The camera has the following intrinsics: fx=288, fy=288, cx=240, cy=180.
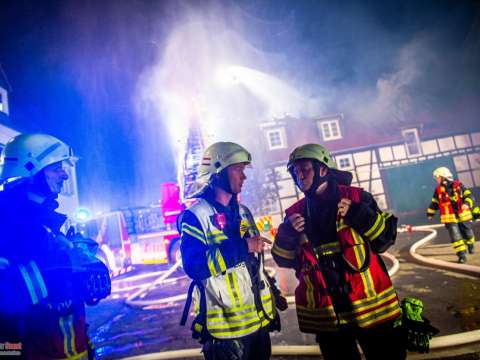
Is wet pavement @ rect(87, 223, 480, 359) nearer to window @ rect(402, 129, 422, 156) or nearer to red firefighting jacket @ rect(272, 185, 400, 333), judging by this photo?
red firefighting jacket @ rect(272, 185, 400, 333)

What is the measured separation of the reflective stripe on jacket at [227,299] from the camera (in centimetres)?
207

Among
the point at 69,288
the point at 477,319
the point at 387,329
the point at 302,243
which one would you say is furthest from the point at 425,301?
the point at 69,288

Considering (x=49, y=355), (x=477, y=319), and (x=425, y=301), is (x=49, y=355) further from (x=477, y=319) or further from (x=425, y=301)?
(x=425, y=301)

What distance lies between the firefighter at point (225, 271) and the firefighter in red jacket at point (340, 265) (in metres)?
0.34

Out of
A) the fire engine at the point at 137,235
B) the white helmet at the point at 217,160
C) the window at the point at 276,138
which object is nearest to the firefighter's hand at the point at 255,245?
the white helmet at the point at 217,160

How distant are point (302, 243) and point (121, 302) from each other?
719cm

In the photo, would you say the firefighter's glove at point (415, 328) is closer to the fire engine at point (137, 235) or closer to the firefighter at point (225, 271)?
the firefighter at point (225, 271)

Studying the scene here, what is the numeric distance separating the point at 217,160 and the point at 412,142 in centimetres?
2517

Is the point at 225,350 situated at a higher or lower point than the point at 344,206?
lower

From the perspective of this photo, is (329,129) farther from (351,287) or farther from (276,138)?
(351,287)

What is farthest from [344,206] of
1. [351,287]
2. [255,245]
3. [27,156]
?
[27,156]

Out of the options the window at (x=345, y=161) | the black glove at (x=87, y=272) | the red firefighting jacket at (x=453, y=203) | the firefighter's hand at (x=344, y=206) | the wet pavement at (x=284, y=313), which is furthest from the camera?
the window at (x=345, y=161)

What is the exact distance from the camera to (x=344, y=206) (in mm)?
2189

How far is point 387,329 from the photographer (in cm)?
208
